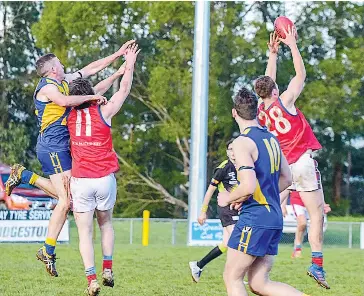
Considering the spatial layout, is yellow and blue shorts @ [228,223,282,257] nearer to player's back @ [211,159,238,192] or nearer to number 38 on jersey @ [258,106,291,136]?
number 38 on jersey @ [258,106,291,136]

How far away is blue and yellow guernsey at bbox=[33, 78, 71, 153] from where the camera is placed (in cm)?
934

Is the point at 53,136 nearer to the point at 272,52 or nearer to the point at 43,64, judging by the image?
→ the point at 43,64

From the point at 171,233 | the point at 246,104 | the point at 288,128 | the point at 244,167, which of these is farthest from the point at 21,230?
the point at 244,167

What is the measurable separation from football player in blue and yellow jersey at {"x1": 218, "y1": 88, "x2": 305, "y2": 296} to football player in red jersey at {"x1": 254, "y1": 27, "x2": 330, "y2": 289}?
2.63 meters

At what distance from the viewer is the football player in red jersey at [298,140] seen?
9875mm

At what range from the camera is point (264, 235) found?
277 inches

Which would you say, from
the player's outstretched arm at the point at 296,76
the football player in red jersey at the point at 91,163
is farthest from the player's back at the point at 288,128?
the football player in red jersey at the point at 91,163

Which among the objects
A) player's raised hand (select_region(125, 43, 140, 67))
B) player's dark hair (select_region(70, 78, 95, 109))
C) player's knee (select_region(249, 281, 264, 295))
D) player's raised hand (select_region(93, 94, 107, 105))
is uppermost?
player's raised hand (select_region(125, 43, 140, 67))

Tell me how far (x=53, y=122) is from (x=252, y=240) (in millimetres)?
3234

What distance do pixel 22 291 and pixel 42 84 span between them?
2.39 meters

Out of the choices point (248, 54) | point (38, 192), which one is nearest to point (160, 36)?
point (248, 54)

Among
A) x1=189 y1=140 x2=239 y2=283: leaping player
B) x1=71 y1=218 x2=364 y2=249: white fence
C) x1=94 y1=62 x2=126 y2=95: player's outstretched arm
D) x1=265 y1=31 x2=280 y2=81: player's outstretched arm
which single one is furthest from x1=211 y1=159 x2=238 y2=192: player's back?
x1=71 y1=218 x2=364 y2=249: white fence

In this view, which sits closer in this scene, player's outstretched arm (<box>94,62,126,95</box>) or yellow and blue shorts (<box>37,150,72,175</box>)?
yellow and blue shorts (<box>37,150,72,175</box>)

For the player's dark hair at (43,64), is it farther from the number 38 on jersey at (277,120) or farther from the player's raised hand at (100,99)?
the number 38 on jersey at (277,120)
